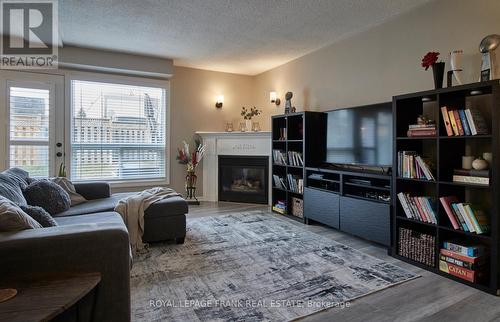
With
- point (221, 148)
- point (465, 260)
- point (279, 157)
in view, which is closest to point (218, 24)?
point (279, 157)

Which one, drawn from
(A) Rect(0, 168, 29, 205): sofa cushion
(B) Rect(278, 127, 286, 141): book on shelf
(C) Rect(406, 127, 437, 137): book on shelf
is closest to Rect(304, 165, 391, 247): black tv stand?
(C) Rect(406, 127, 437, 137): book on shelf

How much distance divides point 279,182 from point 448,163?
2441mm

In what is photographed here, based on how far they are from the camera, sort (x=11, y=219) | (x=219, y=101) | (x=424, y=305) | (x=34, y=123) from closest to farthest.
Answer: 1. (x=11, y=219)
2. (x=424, y=305)
3. (x=34, y=123)
4. (x=219, y=101)

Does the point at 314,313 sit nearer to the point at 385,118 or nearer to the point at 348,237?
the point at 348,237

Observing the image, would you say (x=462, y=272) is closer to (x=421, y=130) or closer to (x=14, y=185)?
(x=421, y=130)

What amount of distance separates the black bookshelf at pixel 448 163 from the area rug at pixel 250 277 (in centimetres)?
46

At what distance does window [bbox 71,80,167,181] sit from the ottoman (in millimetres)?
2265

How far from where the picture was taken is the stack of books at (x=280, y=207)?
4.50m

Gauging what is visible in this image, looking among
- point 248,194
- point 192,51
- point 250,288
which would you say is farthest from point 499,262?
point 192,51

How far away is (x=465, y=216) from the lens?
230 centimetres

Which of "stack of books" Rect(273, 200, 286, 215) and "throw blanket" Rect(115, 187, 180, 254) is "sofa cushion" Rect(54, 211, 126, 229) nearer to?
"throw blanket" Rect(115, 187, 180, 254)

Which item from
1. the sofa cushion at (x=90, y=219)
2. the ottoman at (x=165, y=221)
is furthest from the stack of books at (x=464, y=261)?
the sofa cushion at (x=90, y=219)

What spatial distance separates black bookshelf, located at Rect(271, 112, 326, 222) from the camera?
4047mm

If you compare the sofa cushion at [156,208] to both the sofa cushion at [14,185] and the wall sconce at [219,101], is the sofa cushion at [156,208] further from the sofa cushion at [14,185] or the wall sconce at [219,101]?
the wall sconce at [219,101]
